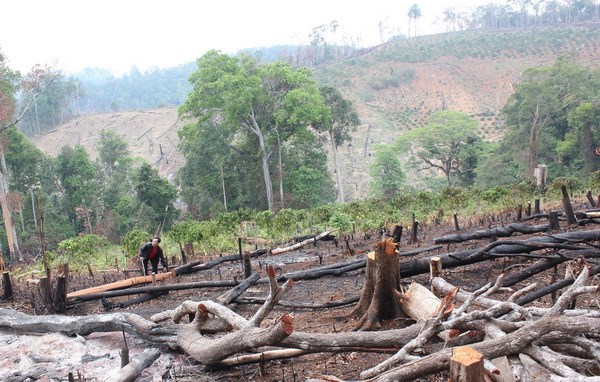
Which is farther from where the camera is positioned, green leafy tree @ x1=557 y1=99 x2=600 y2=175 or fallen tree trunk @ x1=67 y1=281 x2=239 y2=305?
green leafy tree @ x1=557 y1=99 x2=600 y2=175

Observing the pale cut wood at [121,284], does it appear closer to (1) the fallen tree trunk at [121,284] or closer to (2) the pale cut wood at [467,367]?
(1) the fallen tree trunk at [121,284]

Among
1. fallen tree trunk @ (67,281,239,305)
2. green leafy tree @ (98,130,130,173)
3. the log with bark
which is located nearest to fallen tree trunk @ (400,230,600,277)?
the log with bark

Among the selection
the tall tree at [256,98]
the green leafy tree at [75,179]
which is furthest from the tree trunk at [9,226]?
the tall tree at [256,98]

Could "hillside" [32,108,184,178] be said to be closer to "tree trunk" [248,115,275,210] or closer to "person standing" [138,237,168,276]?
"tree trunk" [248,115,275,210]

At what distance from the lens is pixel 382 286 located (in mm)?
5262

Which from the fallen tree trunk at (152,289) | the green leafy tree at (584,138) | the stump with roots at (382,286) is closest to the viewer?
the stump with roots at (382,286)

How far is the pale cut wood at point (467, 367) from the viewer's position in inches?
94.6

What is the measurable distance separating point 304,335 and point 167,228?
76.4 feet

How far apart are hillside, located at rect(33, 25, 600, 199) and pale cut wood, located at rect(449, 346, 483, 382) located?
50.8 m

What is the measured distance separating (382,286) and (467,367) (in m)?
2.86

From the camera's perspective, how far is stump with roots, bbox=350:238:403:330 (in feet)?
17.1

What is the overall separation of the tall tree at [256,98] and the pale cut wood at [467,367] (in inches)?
1078

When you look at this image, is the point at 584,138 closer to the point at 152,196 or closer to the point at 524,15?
the point at 152,196

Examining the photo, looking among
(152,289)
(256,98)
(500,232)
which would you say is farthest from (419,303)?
(256,98)
